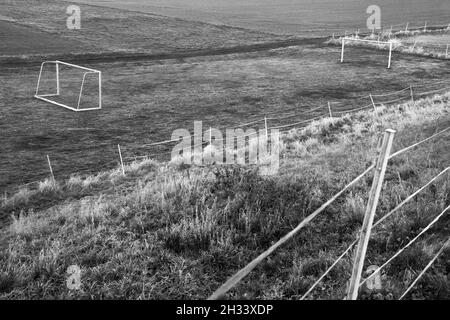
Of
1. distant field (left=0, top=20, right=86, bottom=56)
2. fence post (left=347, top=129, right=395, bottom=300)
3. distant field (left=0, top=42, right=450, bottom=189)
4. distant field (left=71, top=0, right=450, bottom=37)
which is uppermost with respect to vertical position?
distant field (left=71, top=0, right=450, bottom=37)

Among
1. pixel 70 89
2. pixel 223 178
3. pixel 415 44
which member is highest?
pixel 415 44

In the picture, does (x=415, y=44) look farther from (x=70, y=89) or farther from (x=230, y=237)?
(x=230, y=237)

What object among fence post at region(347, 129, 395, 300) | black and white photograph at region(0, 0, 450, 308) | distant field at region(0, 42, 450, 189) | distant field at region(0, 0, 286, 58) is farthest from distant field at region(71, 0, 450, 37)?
fence post at region(347, 129, 395, 300)

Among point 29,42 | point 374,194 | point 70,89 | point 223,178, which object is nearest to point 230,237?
point 223,178

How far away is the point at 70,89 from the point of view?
2995cm

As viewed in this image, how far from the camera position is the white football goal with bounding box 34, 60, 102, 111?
2603 centimetres

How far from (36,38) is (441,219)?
156 ft

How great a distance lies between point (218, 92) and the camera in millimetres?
30578

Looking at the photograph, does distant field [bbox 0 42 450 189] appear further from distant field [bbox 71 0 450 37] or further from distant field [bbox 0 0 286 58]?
distant field [bbox 71 0 450 37]

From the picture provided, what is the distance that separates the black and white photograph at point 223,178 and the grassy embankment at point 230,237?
0.11 ft

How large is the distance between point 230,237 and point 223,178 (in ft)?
8.28

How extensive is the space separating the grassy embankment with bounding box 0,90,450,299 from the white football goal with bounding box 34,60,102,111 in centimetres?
1595
